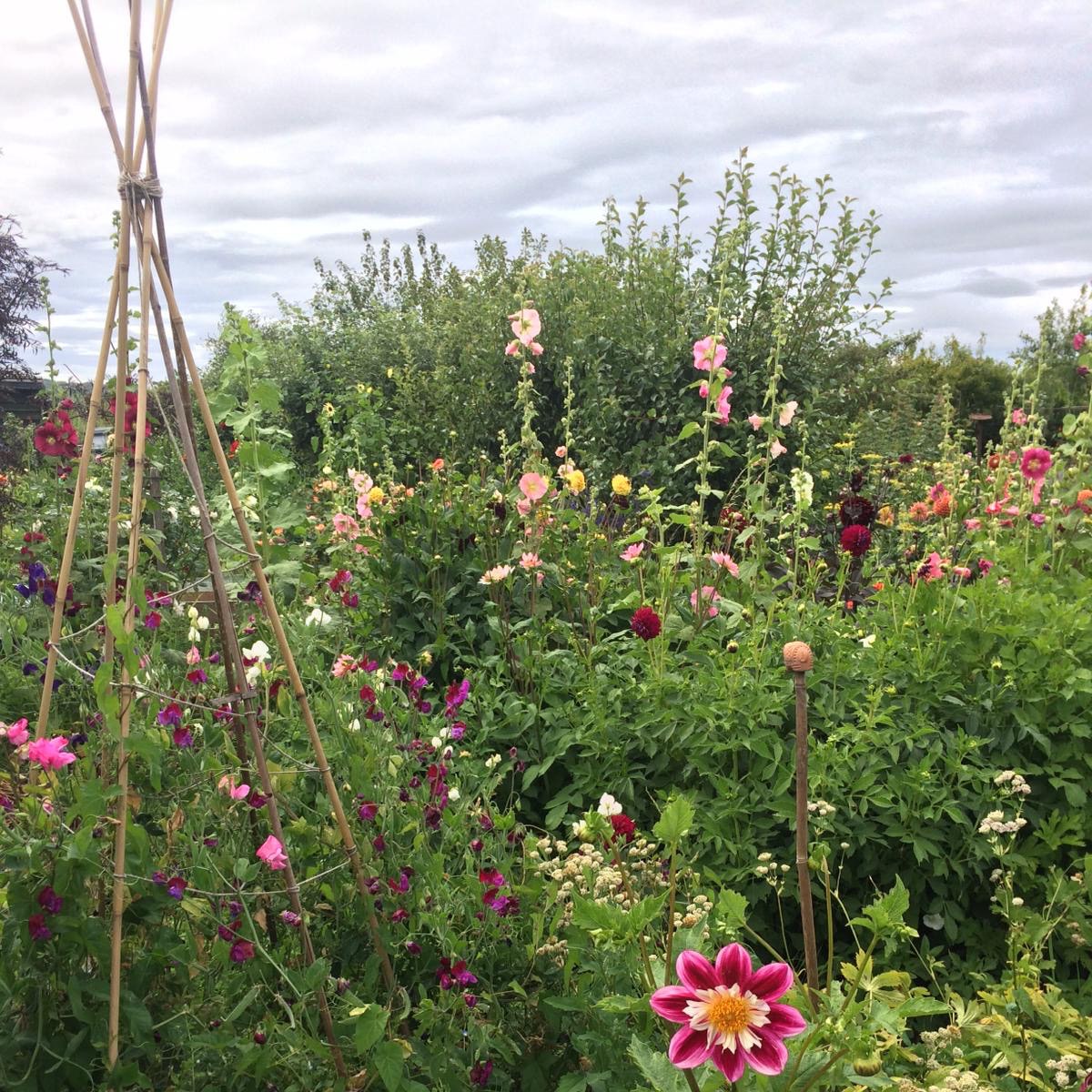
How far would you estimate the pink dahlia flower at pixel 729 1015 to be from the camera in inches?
45.2

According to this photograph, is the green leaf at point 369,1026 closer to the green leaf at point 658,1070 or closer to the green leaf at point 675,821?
the green leaf at point 658,1070

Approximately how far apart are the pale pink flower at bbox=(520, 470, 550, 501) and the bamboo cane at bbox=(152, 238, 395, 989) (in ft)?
6.05

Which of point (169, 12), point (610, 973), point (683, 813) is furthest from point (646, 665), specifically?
point (169, 12)

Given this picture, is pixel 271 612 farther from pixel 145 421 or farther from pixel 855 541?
pixel 855 541

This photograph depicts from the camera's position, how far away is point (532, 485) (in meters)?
3.46

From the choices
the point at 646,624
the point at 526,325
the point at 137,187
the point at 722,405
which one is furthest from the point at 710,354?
the point at 137,187

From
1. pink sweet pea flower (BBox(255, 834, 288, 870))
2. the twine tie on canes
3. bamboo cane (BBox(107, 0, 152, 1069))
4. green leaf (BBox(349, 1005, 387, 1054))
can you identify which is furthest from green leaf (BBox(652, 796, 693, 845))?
the twine tie on canes

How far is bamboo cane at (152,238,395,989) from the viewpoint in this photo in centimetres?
160

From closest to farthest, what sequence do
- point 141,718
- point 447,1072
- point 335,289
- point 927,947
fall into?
point 447,1072
point 141,718
point 927,947
point 335,289

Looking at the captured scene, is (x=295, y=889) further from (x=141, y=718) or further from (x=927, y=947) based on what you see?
(x=927, y=947)

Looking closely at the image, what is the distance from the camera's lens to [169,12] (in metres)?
1.59

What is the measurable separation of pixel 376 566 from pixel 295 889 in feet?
7.13

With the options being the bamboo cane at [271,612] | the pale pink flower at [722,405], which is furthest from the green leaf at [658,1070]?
the pale pink flower at [722,405]

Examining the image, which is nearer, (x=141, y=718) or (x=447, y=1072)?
(x=447, y=1072)
